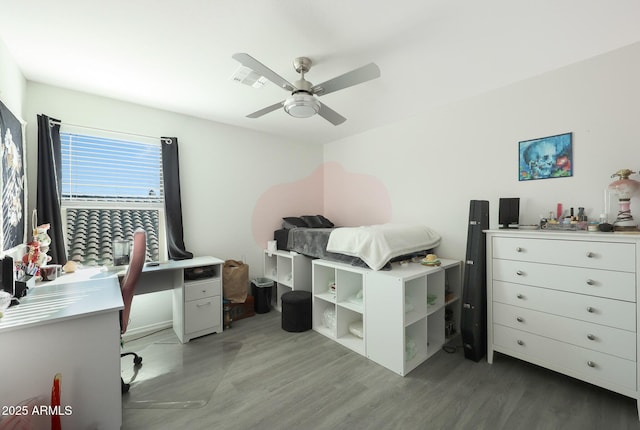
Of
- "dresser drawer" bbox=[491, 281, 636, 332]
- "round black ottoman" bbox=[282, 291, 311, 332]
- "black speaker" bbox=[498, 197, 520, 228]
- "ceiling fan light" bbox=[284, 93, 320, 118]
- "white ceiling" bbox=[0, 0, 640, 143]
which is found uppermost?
"white ceiling" bbox=[0, 0, 640, 143]

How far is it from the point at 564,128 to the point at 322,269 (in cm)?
248

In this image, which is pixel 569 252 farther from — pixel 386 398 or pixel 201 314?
pixel 201 314

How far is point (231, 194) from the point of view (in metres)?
3.43

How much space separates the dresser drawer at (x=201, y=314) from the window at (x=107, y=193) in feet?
2.60

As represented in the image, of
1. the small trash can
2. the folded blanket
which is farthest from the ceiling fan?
the small trash can

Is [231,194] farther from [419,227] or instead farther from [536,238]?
[536,238]

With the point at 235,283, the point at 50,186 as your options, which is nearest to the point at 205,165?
the point at 50,186

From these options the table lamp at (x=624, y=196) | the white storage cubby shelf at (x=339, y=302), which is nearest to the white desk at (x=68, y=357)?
the white storage cubby shelf at (x=339, y=302)

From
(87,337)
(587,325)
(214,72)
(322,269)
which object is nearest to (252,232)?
(322,269)

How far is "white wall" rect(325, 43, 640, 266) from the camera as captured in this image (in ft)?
6.30

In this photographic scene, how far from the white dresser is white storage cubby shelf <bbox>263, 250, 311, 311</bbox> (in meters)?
1.93

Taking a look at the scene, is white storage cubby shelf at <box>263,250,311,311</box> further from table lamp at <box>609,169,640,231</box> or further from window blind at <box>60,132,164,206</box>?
table lamp at <box>609,169,640,231</box>

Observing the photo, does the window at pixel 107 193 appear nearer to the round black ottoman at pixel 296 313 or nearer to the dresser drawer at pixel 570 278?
the round black ottoman at pixel 296 313


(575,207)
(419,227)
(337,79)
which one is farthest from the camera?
(419,227)
